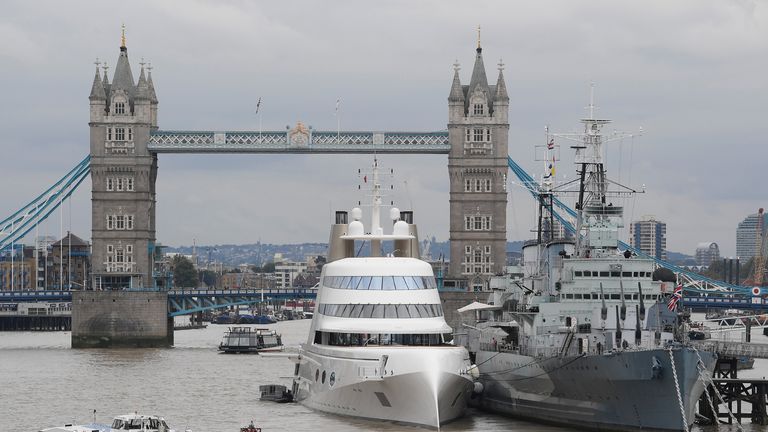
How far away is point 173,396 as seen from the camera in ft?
265

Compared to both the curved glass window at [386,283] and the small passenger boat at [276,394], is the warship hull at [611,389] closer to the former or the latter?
the curved glass window at [386,283]

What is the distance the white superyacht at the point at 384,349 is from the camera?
204 ft

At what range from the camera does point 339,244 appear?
7269cm

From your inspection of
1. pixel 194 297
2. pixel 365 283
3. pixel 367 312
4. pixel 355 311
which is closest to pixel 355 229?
pixel 365 283

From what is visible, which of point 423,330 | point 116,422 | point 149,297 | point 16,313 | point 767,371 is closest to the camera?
point 116,422

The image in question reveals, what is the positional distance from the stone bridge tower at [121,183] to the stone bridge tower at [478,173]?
25.7 m

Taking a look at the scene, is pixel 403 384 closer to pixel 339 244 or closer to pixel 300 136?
pixel 339 244

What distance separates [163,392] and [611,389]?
30.1 m

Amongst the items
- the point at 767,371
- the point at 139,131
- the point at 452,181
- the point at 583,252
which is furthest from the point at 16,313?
the point at 583,252

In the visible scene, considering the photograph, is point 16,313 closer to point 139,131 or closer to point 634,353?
point 139,131

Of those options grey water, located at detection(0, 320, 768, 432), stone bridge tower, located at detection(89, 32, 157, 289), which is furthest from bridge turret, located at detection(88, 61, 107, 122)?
grey water, located at detection(0, 320, 768, 432)

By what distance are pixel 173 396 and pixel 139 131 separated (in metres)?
56.5

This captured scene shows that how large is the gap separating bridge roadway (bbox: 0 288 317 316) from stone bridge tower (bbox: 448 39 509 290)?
536 inches

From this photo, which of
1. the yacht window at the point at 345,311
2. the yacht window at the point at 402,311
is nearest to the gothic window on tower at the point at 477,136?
the yacht window at the point at 345,311
